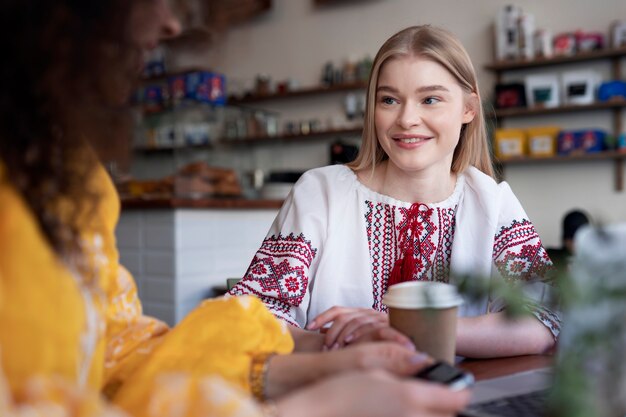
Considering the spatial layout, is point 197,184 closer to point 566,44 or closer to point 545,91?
point 545,91

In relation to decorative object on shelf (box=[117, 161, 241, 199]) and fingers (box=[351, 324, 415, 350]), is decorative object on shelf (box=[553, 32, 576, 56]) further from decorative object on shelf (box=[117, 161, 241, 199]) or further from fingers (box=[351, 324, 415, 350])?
fingers (box=[351, 324, 415, 350])

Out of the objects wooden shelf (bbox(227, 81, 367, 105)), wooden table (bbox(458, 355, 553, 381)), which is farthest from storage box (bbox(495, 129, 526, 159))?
wooden table (bbox(458, 355, 553, 381))

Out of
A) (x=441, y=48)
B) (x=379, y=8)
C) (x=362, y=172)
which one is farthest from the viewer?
(x=379, y=8)

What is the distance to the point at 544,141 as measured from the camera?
4.76 meters

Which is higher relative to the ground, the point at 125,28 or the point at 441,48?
the point at 441,48

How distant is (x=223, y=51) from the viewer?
854mm

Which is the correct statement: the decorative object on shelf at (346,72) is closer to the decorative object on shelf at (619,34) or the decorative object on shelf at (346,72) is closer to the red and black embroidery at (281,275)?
the decorative object on shelf at (619,34)

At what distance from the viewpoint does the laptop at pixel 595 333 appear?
479mm

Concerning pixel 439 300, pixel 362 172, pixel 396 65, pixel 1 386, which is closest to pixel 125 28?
pixel 1 386

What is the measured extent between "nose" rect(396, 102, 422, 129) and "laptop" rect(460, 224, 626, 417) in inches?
35.6

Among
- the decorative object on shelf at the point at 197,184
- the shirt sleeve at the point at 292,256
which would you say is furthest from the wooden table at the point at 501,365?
the decorative object on shelf at the point at 197,184

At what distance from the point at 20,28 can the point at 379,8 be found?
536 centimetres

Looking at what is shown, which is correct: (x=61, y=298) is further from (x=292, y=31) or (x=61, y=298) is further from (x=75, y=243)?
(x=292, y=31)

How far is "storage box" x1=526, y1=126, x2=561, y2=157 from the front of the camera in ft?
15.6
